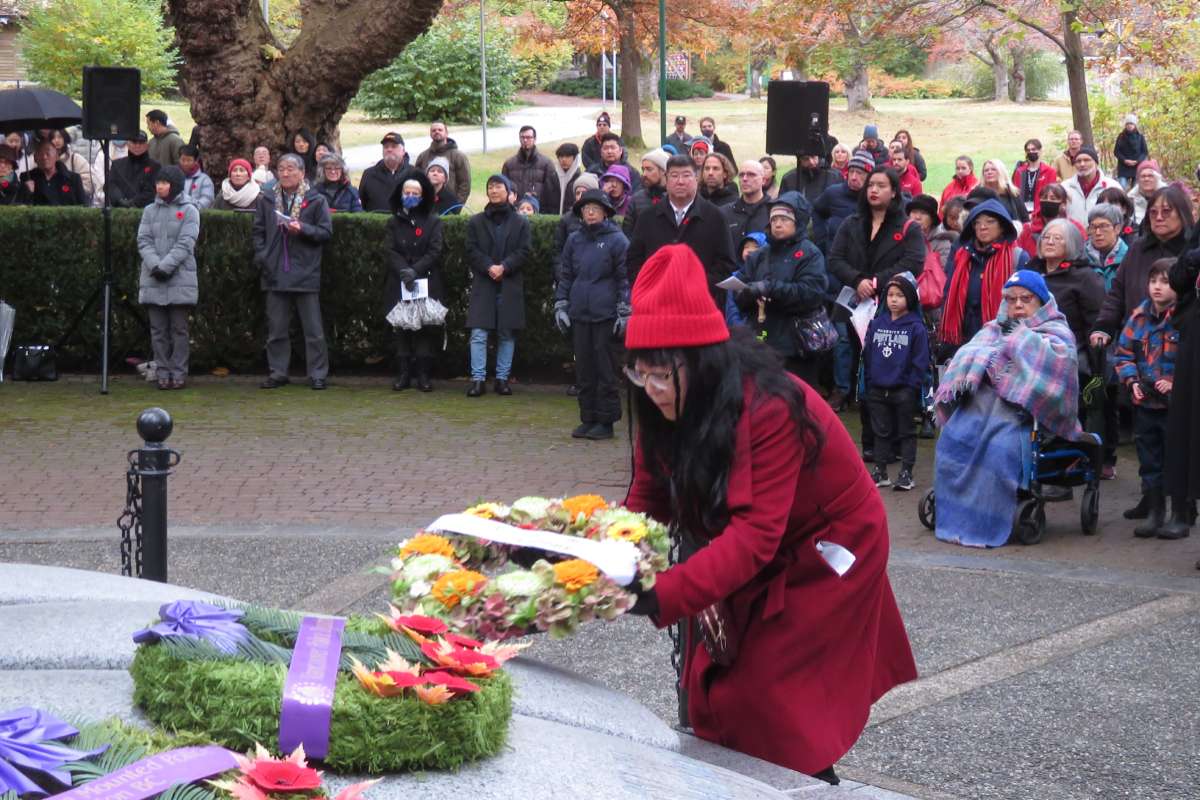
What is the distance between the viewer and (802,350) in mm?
11227

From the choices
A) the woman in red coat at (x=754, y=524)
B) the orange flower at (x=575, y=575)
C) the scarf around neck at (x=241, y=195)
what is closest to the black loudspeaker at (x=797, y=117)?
the scarf around neck at (x=241, y=195)

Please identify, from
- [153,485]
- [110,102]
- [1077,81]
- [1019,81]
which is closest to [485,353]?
[110,102]

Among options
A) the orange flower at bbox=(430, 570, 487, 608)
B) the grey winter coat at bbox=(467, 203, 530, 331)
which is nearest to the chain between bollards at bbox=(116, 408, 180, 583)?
the orange flower at bbox=(430, 570, 487, 608)

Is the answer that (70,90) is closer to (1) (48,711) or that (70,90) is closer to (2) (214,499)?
(2) (214,499)

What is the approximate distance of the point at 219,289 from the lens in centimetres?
1490

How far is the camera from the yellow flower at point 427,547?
359cm

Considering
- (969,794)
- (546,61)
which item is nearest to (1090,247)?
(969,794)

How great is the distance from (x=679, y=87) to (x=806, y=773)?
58.9 metres

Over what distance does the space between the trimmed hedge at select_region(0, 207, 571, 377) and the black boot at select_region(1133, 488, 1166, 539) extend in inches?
249

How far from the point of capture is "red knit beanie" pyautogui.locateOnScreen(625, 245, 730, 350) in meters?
3.63

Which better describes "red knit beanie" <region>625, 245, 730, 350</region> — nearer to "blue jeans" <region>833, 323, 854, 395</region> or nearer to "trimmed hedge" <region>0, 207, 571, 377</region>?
"blue jeans" <region>833, 323, 854, 395</region>

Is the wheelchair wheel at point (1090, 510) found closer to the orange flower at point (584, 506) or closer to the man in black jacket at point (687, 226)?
the man in black jacket at point (687, 226)

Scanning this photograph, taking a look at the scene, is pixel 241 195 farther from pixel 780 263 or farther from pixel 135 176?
pixel 780 263

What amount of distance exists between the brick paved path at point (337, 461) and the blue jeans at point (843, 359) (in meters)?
0.28
